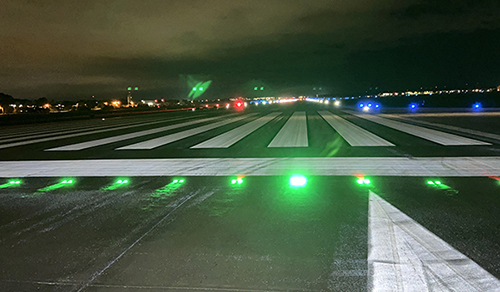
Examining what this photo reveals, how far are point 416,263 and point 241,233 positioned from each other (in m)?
1.80

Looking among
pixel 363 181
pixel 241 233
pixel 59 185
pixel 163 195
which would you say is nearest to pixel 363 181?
pixel 363 181

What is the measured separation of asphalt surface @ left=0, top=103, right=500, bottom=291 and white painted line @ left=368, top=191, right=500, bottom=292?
15mm

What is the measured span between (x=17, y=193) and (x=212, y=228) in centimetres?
408

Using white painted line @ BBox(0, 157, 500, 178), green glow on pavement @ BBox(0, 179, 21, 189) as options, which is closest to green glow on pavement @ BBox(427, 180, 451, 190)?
white painted line @ BBox(0, 157, 500, 178)

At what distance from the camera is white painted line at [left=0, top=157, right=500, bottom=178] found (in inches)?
243

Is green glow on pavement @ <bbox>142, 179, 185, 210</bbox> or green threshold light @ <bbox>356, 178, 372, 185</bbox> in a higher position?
green threshold light @ <bbox>356, 178, 372, 185</bbox>

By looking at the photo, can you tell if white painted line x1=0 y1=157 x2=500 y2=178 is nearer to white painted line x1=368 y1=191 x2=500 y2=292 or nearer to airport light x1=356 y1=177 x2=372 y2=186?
airport light x1=356 y1=177 x2=372 y2=186

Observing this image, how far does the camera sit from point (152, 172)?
667 centimetres

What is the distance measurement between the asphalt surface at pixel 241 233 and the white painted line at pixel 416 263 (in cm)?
2

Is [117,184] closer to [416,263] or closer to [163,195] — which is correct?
[163,195]

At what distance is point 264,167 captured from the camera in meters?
6.88

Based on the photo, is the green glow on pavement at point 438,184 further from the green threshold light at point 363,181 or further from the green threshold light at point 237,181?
the green threshold light at point 237,181

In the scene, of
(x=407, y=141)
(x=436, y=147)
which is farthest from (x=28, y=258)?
(x=407, y=141)

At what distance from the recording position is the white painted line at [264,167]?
243 inches
